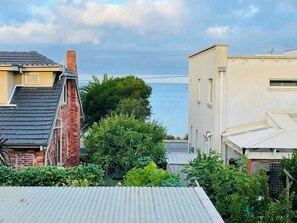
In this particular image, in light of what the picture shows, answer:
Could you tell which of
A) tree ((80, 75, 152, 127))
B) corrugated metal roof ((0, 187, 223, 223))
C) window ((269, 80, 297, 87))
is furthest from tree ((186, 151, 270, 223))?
tree ((80, 75, 152, 127))

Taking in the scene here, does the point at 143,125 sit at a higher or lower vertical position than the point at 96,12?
lower

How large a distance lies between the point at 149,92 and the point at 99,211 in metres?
42.8

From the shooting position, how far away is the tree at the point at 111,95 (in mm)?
47625

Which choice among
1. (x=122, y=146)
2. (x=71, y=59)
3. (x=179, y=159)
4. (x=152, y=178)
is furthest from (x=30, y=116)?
(x=71, y=59)

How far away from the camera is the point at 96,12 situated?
27094 millimetres

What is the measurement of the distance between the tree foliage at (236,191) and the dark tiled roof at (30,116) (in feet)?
18.9

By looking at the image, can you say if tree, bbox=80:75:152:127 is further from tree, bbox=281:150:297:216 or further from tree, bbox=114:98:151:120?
tree, bbox=281:150:297:216

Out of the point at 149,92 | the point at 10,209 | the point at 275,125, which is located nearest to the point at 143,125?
the point at 275,125

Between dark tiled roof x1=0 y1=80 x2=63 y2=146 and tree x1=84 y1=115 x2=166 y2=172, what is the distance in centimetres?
317

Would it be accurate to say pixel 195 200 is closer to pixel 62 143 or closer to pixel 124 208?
pixel 124 208

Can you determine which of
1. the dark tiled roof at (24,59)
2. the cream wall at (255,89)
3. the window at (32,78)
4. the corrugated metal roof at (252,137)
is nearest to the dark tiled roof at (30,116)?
the window at (32,78)

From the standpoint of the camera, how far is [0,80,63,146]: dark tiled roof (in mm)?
16109

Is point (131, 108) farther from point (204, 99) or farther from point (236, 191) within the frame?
point (236, 191)

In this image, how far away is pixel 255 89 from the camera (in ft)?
66.0
